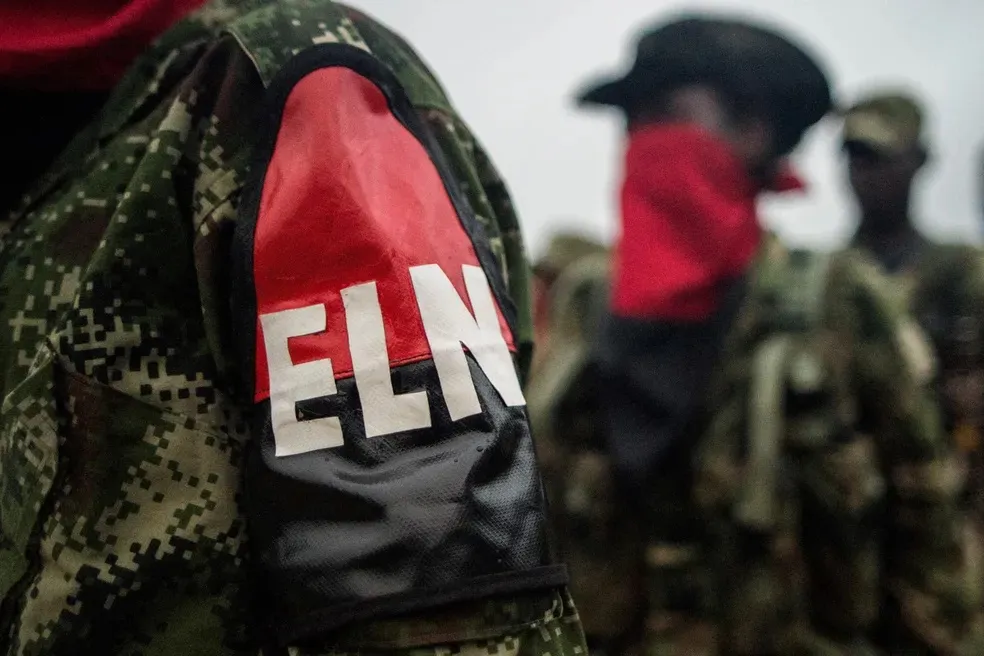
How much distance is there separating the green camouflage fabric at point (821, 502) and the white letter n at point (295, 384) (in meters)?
1.35

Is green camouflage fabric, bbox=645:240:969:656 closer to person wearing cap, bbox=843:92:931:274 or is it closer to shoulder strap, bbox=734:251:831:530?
shoulder strap, bbox=734:251:831:530

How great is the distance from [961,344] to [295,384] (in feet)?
7.09

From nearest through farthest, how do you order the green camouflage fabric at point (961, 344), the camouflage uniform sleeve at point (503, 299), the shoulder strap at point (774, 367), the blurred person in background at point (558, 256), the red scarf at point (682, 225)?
the camouflage uniform sleeve at point (503, 299), the shoulder strap at point (774, 367), the red scarf at point (682, 225), the green camouflage fabric at point (961, 344), the blurred person in background at point (558, 256)

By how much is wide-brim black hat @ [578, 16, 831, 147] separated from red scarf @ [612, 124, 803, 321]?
0.15 m

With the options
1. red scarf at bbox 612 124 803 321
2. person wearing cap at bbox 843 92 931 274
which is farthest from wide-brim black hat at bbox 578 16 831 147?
person wearing cap at bbox 843 92 931 274

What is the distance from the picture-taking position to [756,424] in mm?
1827

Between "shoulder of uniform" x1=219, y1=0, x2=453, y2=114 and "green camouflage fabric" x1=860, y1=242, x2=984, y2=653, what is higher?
"shoulder of uniform" x1=219, y1=0, x2=453, y2=114

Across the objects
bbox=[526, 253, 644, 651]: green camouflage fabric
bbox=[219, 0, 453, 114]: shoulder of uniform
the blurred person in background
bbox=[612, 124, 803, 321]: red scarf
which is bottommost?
the blurred person in background

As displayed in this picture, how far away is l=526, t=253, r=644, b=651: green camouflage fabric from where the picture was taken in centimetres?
203

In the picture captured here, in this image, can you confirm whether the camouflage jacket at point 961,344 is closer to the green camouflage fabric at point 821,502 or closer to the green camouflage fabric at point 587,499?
the green camouflage fabric at point 821,502

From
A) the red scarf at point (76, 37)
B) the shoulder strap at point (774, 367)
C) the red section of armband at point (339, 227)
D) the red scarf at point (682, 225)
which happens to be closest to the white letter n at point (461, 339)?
the red section of armband at point (339, 227)

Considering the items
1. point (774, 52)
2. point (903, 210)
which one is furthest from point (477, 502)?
point (903, 210)

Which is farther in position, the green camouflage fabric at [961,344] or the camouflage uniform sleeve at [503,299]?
the green camouflage fabric at [961,344]

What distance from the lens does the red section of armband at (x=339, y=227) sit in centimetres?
61
